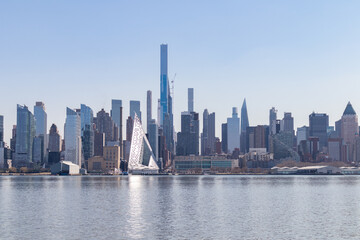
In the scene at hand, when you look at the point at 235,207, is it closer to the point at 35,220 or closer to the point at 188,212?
the point at 188,212

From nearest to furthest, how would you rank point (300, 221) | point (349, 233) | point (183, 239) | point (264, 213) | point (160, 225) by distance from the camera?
1. point (183, 239)
2. point (349, 233)
3. point (160, 225)
4. point (300, 221)
5. point (264, 213)

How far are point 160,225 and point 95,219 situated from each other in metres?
11.0

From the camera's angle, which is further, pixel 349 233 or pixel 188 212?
pixel 188 212

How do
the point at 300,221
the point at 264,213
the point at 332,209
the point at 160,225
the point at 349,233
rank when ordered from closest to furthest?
the point at 349,233, the point at 160,225, the point at 300,221, the point at 264,213, the point at 332,209

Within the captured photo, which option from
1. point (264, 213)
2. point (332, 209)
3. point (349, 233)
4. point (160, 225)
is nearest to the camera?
point (349, 233)

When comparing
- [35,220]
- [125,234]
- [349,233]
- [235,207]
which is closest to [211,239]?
[125,234]

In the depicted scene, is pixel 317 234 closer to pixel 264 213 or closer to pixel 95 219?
pixel 264 213

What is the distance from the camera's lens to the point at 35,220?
71562mm

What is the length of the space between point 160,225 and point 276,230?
564 inches

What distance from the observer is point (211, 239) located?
183 ft

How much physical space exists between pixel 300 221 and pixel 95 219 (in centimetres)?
2761

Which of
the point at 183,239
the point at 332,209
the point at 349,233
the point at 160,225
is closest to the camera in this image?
the point at 183,239

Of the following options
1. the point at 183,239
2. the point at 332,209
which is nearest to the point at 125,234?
the point at 183,239

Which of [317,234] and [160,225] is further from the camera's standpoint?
[160,225]
